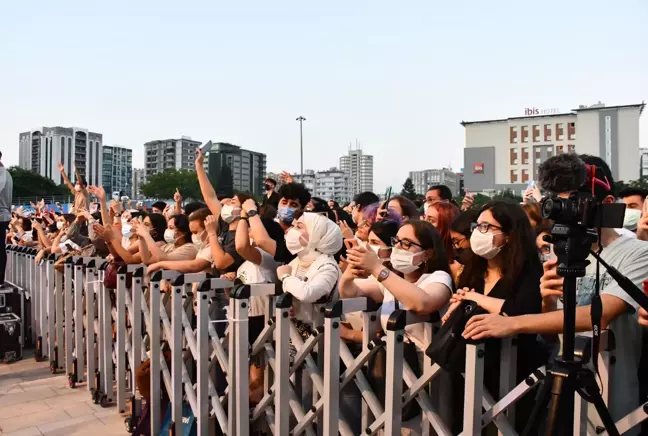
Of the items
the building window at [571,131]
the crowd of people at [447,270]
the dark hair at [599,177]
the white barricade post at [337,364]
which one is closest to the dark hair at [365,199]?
the crowd of people at [447,270]

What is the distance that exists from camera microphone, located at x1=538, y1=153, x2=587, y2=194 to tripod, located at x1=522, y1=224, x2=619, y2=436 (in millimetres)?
427

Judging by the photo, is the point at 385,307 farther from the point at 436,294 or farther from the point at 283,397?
the point at 283,397

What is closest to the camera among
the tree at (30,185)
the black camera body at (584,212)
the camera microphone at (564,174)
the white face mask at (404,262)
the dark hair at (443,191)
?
the black camera body at (584,212)

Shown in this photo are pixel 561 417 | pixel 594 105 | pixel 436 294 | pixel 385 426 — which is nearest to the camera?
pixel 561 417

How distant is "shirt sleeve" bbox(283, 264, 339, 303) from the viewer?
340cm

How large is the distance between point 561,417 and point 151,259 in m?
4.40

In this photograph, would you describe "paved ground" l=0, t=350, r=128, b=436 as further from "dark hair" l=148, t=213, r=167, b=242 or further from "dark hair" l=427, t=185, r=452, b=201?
"dark hair" l=427, t=185, r=452, b=201

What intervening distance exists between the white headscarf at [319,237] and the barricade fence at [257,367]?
346 mm

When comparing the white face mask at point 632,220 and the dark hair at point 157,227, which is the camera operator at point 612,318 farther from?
the dark hair at point 157,227

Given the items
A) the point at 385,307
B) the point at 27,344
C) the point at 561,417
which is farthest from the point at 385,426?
the point at 27,344

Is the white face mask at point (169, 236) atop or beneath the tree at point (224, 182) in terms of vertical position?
beneath

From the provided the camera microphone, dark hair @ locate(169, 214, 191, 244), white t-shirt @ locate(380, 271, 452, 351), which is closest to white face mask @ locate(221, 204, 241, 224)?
dark hair @ locate(169, 214, 191, 244)

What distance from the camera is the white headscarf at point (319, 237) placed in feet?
12.2

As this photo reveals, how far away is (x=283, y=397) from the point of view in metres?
3.37
